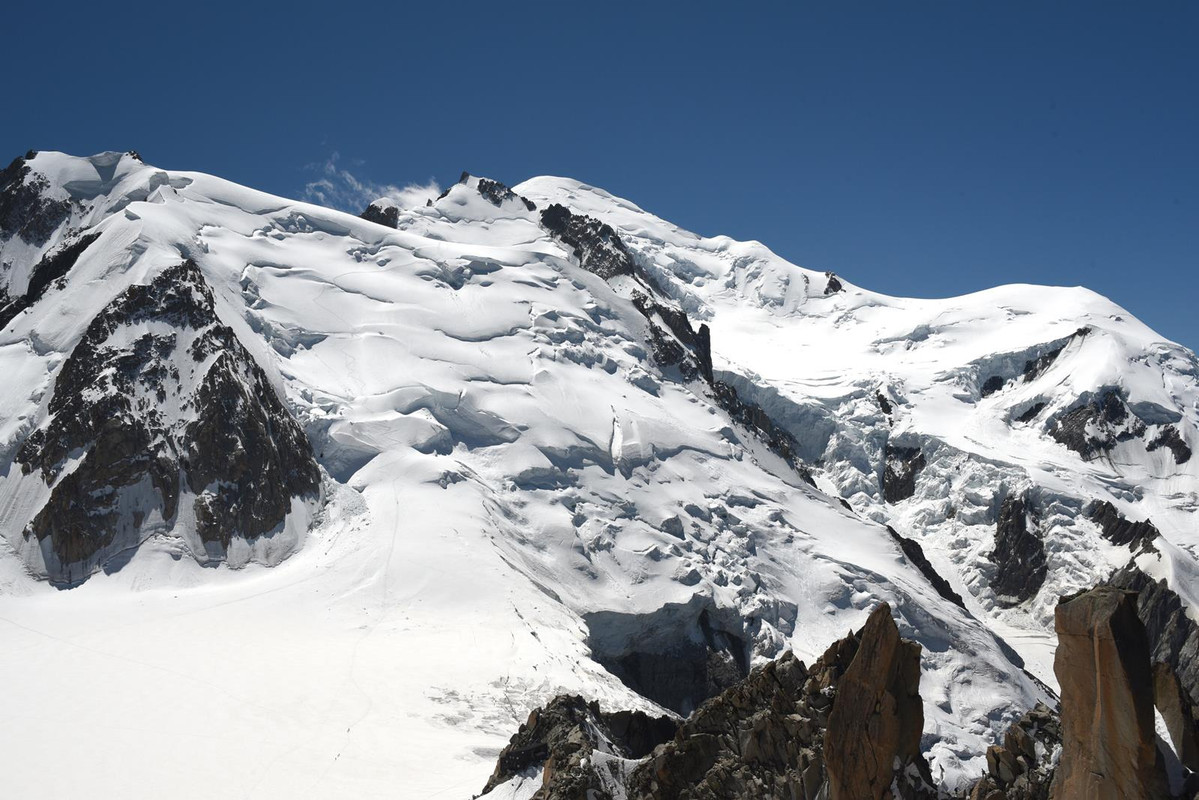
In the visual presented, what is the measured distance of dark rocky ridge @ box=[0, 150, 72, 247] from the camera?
106 meters

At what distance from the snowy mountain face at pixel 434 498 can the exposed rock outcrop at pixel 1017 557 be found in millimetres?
381

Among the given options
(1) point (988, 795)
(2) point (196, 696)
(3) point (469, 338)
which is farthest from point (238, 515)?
(1) point (988, 795)

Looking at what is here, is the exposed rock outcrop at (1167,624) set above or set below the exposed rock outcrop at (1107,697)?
above

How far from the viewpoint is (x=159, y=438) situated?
230 ft

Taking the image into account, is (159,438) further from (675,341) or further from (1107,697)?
(1107,697)

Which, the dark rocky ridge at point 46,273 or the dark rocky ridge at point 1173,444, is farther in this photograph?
the dark rocky ridge at point 1173,444

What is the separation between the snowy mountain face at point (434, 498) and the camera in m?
49.7

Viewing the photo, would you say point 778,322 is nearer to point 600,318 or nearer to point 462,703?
point 600,318

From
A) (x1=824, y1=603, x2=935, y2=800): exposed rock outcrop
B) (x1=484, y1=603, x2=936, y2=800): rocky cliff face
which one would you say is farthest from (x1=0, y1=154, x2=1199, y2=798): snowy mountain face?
(x1=824, y1=603, x2=935, y2=800): exposed rock outcrop

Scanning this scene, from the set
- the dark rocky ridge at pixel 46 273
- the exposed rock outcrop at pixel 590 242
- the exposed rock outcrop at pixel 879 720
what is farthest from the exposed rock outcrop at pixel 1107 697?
the exposed rock outcrop at pixel 590 242

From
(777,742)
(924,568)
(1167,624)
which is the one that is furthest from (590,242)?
(777,742)

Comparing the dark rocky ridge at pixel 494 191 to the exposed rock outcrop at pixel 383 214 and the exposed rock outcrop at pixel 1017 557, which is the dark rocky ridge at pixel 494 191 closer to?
the exposed rock outcrop at pixel 383 214

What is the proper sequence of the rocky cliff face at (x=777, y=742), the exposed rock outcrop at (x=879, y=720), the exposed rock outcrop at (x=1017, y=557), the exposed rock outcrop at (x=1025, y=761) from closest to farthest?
the exposed rock outcrop at (x=1025, y=761)
the exposed rock outcrop at (x=879, y=720)
the rocky cliff face at (x=777, y=742)
the exposed rock outcrop at (x=1017, y=557)

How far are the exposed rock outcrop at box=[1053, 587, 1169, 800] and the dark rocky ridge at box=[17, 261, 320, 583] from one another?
6342 centimetres
